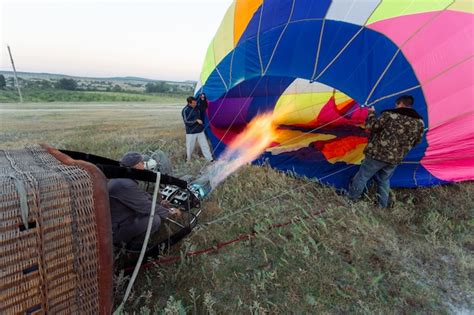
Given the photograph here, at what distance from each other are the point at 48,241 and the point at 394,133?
2772 mm

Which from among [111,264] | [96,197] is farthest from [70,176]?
[111,264]

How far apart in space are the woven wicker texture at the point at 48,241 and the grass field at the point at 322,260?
18.8 inches

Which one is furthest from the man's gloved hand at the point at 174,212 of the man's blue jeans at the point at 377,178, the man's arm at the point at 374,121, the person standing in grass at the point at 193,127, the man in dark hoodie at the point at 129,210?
the person standing in grass at the point at 193,127

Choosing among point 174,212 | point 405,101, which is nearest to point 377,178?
point 405,101

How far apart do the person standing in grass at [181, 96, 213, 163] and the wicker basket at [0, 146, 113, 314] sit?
135 inches

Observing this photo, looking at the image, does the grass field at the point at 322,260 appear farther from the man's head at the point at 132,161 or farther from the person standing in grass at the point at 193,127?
the person standing in grass at the point at 193,127

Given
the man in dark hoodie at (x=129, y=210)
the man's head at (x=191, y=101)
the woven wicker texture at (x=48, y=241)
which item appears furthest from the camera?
the man's head at (x=191, y=101)

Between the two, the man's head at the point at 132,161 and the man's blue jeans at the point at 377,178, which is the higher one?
the man's head at the point at 132,161

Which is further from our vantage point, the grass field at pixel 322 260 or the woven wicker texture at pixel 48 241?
the grass field at pixel 322 260

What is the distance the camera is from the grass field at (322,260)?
194 centimetres

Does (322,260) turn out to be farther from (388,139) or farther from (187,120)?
(187,120)

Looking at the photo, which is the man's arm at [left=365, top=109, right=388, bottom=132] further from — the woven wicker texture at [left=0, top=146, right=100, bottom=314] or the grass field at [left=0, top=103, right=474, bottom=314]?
the woven wicker texture at [left=0, top=146, right=100, bottom=314]

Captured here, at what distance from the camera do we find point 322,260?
2.27m

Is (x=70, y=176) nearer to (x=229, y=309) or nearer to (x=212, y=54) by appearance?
(x=229, y=309)
